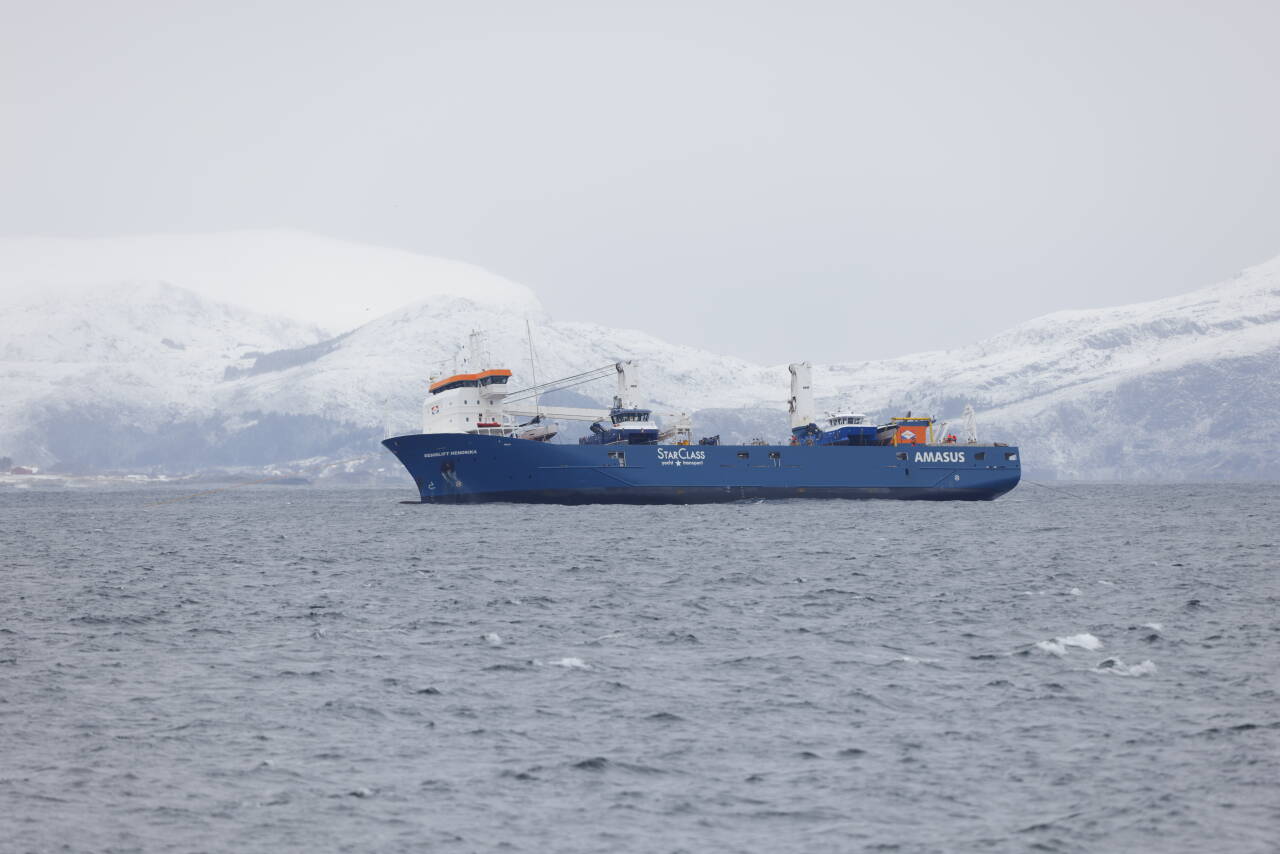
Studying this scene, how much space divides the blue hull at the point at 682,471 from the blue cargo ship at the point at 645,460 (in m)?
0.08

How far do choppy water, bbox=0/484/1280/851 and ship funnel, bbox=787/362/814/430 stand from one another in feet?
216

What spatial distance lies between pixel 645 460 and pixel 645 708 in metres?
74.0

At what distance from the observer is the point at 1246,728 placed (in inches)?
909

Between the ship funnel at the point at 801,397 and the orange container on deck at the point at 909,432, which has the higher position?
the ship funnel at the point at 801,397

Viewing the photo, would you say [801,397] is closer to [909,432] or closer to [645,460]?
[909,432]

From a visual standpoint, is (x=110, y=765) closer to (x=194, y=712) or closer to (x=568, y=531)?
(x=194, y=712)

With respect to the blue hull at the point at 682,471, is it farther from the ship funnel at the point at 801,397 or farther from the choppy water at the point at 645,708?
the choppy water at the point at 645,708

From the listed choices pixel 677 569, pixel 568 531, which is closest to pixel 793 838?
pixel 677 569

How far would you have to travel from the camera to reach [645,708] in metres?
25.3

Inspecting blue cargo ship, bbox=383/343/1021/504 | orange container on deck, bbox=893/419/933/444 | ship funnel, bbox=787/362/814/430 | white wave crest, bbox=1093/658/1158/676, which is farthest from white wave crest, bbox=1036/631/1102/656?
ship funnel, bbox=787/362/814/430

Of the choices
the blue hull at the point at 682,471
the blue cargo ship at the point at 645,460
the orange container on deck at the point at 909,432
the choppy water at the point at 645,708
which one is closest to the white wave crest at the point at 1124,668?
the choppy water at the point at 645,708

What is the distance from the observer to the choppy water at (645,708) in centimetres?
1859

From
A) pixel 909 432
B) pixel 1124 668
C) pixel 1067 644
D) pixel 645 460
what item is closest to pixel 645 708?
pixel 1124 668

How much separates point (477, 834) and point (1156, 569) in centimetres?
3956
